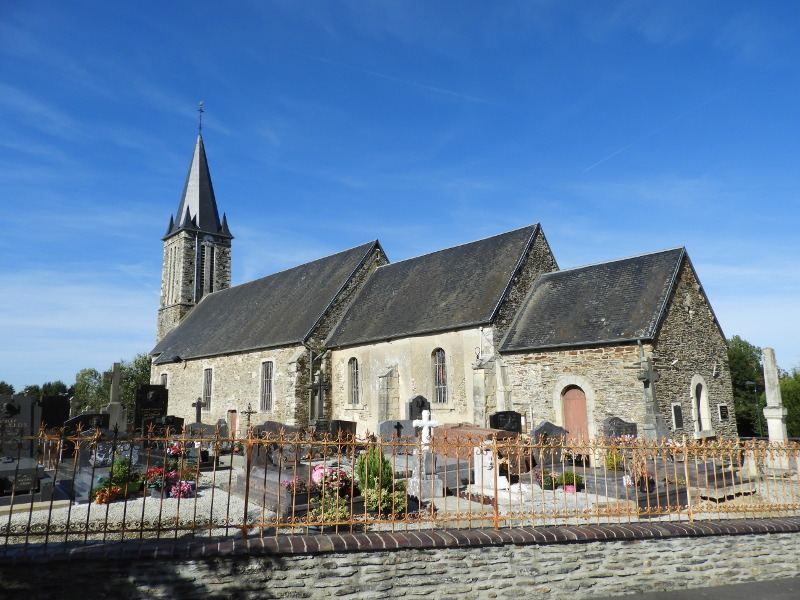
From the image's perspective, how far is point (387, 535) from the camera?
6.03 metres

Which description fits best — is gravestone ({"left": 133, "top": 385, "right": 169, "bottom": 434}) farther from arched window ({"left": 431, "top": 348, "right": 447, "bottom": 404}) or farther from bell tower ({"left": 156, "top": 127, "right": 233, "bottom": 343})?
bell tower ({"left": 156, "top": 127, "right": 233, "bottom": 343})

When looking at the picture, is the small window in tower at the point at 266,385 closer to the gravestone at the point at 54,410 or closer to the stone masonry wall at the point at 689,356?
the gravestone at the point at 54,410

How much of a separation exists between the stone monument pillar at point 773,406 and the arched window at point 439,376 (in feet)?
29.3

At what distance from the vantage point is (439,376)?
18.8 m

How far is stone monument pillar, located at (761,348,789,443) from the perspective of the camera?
41.7 ft

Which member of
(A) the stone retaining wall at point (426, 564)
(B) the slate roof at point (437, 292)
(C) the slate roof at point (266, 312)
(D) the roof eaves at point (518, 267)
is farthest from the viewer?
(C) the slate roof at point (266, 312)

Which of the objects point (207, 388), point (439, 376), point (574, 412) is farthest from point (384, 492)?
point (207, 388)

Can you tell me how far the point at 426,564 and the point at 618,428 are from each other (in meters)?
9.62

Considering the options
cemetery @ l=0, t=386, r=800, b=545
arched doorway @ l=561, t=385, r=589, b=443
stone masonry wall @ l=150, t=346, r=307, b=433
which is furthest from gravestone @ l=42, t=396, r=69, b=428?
arched doorway @ l=561, t=385, r=589, b=443

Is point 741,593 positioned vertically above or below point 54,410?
below

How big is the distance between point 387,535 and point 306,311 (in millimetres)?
18937

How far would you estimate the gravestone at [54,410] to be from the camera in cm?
1552

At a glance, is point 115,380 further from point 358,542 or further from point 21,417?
point 358,542

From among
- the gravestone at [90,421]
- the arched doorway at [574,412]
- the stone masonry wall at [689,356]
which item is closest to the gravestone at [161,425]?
the gravestone at [90,421]
